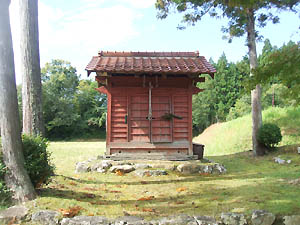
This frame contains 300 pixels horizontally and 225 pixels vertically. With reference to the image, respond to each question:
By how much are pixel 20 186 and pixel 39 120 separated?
97.8 inches

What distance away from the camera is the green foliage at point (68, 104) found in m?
38.0

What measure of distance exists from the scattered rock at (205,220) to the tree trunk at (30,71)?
16.0ft

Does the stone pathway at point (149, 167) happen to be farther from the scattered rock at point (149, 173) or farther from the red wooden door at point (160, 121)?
the red wooden door at point (160, 121)

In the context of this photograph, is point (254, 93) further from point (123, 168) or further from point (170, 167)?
point (123, 168)

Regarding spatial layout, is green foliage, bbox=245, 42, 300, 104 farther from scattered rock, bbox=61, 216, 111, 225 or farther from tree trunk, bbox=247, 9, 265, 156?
tree trunk, bbox=247, 9, 265, 156

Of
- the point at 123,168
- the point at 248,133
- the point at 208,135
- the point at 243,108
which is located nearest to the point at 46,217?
the point at 123,168

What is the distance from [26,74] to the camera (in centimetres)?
712

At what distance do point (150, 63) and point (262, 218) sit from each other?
276 inches

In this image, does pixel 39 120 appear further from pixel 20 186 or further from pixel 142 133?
pixel 142 133

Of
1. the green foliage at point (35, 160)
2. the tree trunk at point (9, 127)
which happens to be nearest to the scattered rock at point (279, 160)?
the green foliage at point (35, 160)

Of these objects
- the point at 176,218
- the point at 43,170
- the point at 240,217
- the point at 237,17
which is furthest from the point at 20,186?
the point at 237,17

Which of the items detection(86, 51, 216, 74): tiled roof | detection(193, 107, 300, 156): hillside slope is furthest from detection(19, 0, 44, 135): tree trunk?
detection(193, 107, 300, 156): hillside slope

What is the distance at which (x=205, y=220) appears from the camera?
4559 millimetres

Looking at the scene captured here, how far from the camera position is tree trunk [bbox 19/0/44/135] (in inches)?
280
